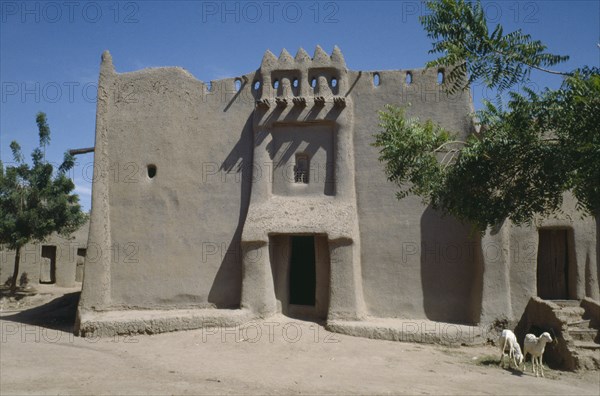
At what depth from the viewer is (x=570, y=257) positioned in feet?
38.5

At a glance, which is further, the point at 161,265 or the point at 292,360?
the point at 161,265

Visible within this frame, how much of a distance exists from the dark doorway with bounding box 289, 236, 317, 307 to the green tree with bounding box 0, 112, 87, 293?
1022 centimetres

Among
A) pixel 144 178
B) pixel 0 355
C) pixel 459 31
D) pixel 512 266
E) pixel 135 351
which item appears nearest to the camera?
pixel 459 31

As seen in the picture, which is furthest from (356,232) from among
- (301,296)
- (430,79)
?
(430,79)

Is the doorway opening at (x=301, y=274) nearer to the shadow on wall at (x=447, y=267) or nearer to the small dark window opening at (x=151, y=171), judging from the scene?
the shadow on wall at (x=447, y=267)

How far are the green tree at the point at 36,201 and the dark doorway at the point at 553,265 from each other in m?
16.0

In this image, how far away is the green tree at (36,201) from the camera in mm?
18172

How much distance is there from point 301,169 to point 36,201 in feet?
36.4

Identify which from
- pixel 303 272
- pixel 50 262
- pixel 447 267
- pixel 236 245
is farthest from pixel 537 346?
pixel 50 262

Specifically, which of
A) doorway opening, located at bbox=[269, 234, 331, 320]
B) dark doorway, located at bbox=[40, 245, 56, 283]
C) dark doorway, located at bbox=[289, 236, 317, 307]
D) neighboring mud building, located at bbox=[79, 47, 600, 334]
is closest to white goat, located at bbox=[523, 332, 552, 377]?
neighboring mud building, located at bbox=[79, 47, 600, 334]

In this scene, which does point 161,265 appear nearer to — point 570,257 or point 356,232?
point 356,232

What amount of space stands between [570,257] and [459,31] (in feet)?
24.2

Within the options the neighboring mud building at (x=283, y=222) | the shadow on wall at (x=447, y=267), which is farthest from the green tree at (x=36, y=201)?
the shadow on wall at (x=447, y=267)

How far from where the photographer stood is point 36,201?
61.4ft
